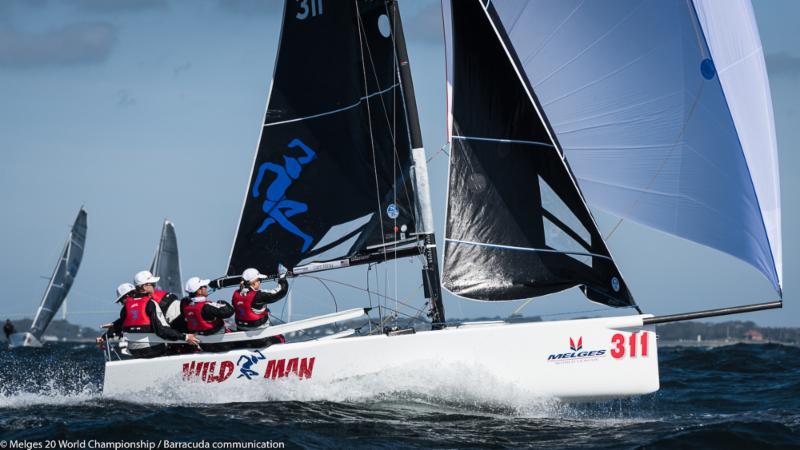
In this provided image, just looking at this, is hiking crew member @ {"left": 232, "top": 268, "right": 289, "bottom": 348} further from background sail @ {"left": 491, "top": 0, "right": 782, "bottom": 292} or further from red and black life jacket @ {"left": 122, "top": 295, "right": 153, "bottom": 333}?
background sail @ {"left": 491, "top": 0, "right": 782, "bottom": 292}

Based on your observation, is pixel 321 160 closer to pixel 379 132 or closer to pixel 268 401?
pixel 379 132

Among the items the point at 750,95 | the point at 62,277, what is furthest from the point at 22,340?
the point at 750,95

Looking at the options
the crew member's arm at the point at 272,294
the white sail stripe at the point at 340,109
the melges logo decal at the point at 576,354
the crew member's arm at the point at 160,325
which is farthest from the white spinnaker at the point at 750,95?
the crew member's arm at the point at 160,325

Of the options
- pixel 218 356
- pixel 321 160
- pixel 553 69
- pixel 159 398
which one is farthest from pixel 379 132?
pixel 159 398

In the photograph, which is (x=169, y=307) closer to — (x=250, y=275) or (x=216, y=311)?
(x=216, y=311)

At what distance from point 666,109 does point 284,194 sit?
175 inches

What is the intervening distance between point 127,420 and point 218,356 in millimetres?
1825

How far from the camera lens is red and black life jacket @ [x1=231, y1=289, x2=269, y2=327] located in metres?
10.7

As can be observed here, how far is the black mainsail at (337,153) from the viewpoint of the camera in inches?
435

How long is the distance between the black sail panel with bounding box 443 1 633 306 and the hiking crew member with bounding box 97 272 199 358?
10.2 ft

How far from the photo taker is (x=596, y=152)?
10.4m

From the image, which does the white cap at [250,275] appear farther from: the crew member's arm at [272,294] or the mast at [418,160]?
the mast at [418,160]

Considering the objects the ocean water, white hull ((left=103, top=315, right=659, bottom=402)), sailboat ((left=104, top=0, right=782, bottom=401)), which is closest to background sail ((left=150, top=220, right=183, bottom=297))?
the ocean water

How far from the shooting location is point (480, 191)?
1040cm
